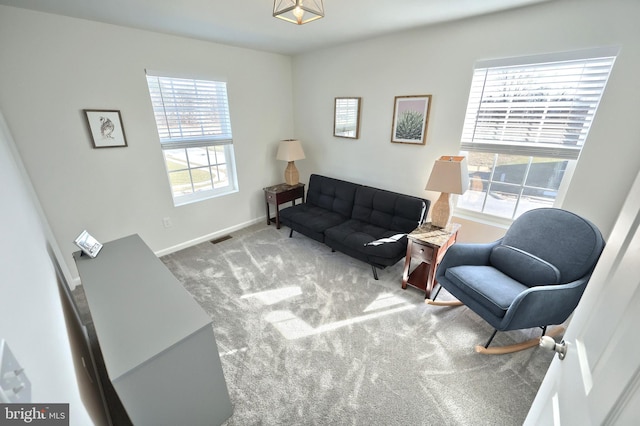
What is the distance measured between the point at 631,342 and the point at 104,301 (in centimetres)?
196

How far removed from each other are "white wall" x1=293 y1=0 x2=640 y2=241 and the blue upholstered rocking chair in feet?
1.23

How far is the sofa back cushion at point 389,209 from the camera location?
2706mm

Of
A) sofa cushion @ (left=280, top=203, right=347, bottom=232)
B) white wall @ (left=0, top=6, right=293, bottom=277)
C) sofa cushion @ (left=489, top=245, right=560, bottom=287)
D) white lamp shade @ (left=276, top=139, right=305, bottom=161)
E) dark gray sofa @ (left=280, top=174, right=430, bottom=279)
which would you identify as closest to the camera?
sofa cushion @ (left=489, top=245, right=560, bottom=287)

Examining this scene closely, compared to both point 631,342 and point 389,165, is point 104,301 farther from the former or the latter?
point 389,165

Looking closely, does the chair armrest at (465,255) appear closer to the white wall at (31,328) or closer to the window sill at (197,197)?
the white wall at (31,328)

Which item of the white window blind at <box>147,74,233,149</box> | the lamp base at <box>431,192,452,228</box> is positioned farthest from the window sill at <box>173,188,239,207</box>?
the lamp base at <box>431,192,452,228</box>

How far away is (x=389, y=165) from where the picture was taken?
308cm

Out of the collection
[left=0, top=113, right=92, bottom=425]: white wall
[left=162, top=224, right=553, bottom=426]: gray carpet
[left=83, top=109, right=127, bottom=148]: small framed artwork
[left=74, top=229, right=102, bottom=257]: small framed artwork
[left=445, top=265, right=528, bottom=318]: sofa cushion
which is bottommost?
[left=162, top=224, right=553, bottom=426]: gray carpet

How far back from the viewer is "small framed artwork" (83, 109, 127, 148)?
2.31m

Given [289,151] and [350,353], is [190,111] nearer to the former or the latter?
[289,151]

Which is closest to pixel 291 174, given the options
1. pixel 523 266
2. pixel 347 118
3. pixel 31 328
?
pixel 347 118

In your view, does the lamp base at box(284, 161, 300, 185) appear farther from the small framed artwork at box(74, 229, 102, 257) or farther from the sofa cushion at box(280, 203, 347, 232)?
the small framed artwork at box(74, 229, 102, 257)

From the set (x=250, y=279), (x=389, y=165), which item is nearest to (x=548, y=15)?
(x=389, y=165)

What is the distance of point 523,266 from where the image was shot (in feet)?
6.34
